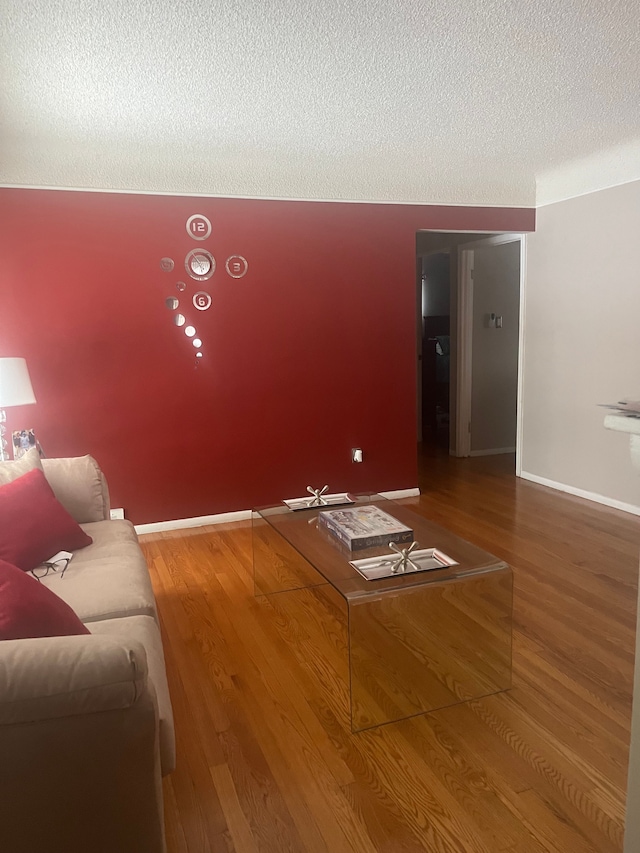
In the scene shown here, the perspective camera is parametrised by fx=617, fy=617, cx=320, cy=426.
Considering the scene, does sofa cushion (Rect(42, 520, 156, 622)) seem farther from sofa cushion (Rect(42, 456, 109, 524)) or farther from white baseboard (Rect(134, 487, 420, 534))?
white baseboard (Rect(134, 487, 420, 534))

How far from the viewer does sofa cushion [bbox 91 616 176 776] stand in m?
1.59

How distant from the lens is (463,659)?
2488mm

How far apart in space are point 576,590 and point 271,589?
63.7 inches

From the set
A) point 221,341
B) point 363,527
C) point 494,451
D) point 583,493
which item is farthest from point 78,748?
point 494,451

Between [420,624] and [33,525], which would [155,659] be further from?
[420,624]

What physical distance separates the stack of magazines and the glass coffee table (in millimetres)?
33

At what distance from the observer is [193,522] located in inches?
177

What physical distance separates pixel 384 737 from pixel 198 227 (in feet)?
11.1

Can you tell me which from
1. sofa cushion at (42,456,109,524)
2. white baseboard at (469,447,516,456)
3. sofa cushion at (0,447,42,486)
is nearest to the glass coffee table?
sofa cushion at (42,456,109,524)

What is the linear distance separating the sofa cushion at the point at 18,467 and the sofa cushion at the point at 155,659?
1.10m

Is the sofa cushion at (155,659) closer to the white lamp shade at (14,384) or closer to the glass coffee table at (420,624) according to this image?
the glass coffee table at (420,624)

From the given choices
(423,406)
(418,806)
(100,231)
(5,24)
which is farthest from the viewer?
(423,406)

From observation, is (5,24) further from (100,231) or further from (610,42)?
(610,42)

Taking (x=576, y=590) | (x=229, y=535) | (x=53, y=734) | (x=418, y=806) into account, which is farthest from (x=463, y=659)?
(x=229, y=535)
